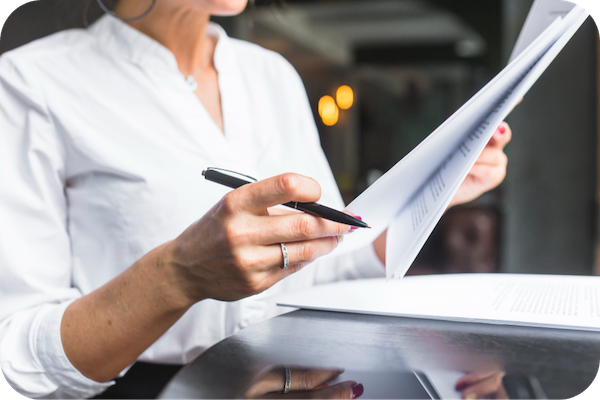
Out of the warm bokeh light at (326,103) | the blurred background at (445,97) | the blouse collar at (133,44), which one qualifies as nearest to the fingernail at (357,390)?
the blouse collar at (133,44)

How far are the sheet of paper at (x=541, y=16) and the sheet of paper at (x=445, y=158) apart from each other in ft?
0.09

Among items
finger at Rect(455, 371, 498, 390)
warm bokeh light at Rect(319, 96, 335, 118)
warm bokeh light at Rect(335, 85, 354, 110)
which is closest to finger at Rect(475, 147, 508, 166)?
finger at Rect(455, 371, 498, 390)

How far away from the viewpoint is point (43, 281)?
2.26ft

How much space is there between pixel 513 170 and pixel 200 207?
3450mm

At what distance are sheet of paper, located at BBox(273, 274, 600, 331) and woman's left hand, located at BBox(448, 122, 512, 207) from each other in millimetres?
146

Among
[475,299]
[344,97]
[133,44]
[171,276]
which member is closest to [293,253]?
[171,276]

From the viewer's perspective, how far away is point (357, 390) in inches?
13.3

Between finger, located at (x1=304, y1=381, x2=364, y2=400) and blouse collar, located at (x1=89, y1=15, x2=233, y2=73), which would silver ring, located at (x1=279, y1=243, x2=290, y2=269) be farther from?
blouse collar, located at (x1=89, y1=15, x2=233, y2=73)

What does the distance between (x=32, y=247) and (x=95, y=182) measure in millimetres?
148

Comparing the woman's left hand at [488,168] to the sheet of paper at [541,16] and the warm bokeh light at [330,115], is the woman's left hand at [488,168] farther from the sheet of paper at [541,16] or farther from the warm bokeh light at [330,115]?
the warm bokeh light at [330,115]

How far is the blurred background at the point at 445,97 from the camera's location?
104 inches

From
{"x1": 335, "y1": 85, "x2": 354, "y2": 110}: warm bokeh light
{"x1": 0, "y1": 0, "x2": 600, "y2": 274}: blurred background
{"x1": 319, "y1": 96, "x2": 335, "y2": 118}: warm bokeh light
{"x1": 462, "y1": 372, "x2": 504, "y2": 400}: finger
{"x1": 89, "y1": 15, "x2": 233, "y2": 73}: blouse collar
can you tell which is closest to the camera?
{"x1": 462, "y1": 372, "x2": 504, "y2": 400}: finger

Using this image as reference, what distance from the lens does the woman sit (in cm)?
51

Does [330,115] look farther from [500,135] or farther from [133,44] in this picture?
[500,135]
